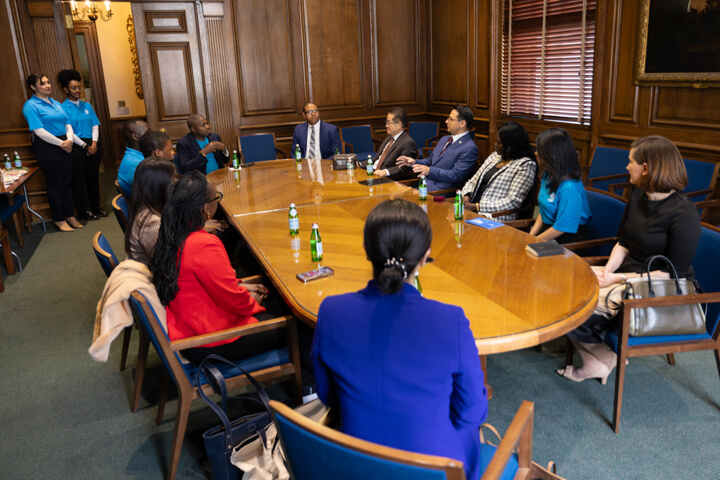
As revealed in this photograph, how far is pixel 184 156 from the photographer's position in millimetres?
5449

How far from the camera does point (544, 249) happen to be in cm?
248

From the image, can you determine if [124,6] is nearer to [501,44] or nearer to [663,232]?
[501,44]

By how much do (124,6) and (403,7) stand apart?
5708 millimetres

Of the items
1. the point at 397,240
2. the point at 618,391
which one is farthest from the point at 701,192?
the point at 397,240

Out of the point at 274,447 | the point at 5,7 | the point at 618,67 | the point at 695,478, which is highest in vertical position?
the point at 5,7

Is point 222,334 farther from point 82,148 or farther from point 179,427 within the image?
point 82,148

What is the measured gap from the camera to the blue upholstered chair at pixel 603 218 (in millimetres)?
3101

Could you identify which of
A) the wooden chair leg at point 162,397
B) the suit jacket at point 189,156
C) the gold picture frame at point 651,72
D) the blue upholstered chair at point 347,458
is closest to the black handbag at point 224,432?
the wooden chair leg at point 162,397

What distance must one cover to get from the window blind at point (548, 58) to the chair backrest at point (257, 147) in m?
2.90

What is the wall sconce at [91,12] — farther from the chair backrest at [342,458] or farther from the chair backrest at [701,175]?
the chair backrest at [342,458]

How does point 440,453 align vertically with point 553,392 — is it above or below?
above

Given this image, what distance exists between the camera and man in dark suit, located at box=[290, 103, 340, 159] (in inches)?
245

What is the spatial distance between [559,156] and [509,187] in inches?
27.0

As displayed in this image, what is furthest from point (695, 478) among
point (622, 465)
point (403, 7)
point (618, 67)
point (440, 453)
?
point (403, 7)
